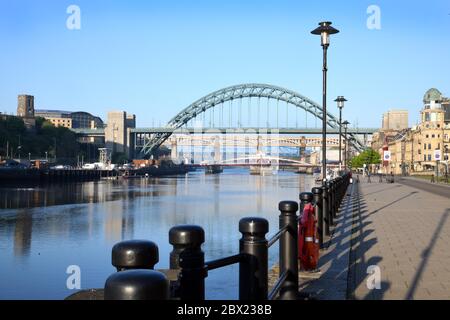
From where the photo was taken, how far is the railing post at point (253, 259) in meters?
4.48

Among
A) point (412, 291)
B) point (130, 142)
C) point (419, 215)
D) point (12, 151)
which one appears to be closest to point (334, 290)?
point (412, 291)

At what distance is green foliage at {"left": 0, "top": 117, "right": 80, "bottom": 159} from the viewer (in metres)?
120

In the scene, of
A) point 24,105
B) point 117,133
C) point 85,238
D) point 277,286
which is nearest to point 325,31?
point 85,238

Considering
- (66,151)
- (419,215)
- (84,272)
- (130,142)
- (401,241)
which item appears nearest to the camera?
(401,241)

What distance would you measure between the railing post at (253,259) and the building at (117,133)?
509ft

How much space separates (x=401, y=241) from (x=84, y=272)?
9183mm

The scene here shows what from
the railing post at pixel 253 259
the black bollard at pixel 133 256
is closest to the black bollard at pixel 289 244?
the railing post at pixel 253 259

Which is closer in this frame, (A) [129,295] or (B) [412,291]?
(A) [129,295]

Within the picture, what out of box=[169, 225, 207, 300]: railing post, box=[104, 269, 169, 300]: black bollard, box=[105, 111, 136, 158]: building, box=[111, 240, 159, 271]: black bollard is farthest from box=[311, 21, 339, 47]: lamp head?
box=[105, 111, 136, 158]: building

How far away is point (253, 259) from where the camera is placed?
15.1ft

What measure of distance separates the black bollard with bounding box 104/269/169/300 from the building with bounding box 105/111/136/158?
157 meters

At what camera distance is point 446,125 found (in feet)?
398

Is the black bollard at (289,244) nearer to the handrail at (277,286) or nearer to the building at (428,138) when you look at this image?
the handrail at (277,286)
